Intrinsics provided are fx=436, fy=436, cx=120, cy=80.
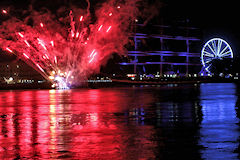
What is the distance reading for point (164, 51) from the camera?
438 feet

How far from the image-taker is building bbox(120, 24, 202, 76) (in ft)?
425

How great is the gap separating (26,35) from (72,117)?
34999 millimetres

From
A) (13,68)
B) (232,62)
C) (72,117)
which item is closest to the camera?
(72,117)

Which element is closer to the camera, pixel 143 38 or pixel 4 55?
pixel 143 38

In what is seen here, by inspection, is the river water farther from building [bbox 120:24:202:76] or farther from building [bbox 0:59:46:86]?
building [bbox 0:59:46:86]

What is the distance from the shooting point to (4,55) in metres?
144

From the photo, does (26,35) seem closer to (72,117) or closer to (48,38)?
(48,38)

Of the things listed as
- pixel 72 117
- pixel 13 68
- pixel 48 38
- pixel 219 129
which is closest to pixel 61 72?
pixel 48 38

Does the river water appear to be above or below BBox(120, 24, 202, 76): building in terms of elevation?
below

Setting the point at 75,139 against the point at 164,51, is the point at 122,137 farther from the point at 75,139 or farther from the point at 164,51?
the point at 164,51

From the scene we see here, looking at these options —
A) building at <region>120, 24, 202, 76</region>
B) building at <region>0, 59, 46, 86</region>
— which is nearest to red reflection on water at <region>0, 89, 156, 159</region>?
building at <region>120, 24, 202, 76</region>

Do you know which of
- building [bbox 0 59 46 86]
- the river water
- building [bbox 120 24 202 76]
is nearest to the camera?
the river water

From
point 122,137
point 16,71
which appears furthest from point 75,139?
point 16,71

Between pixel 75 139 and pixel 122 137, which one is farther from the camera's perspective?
pixel 122 137
